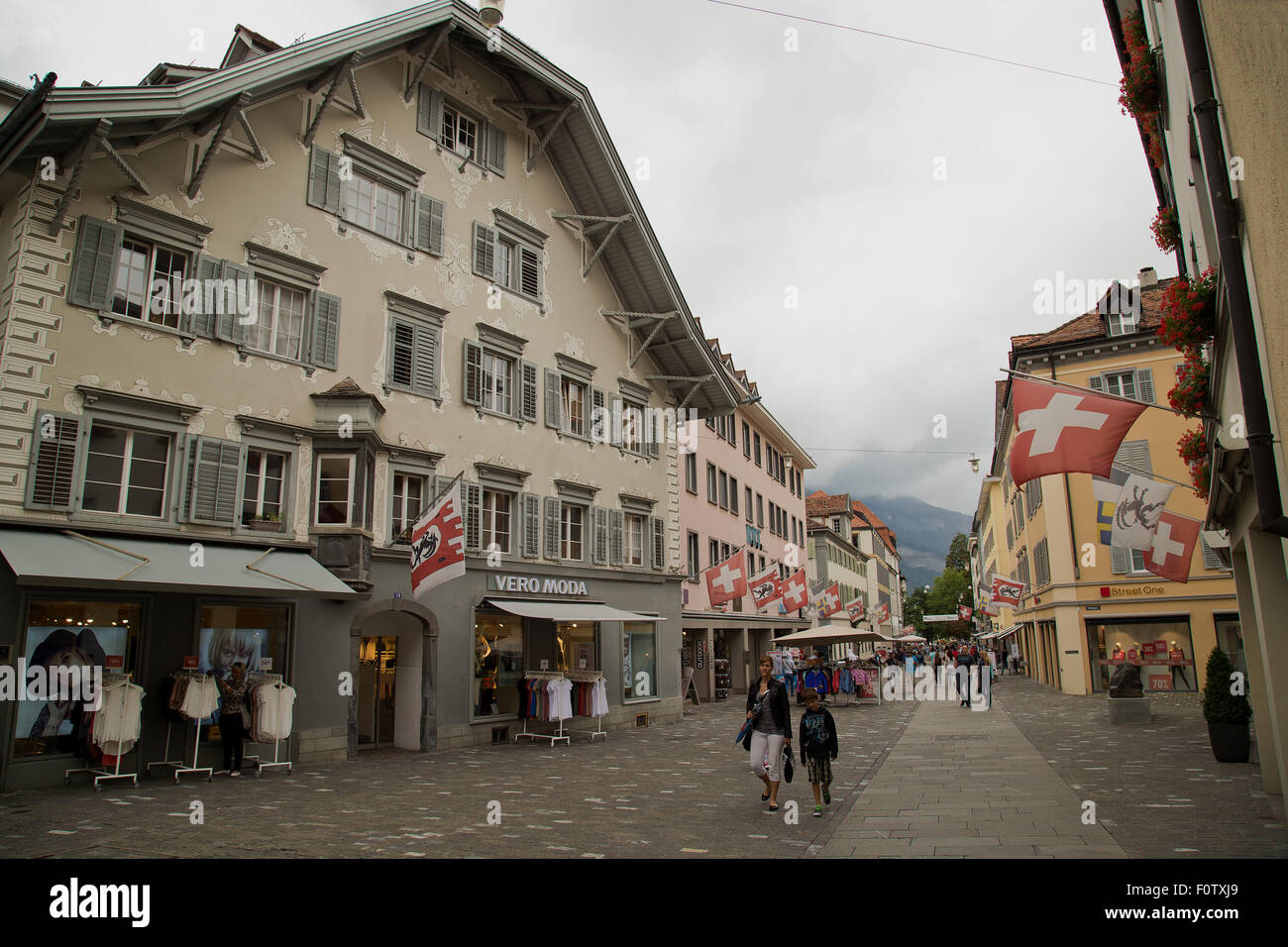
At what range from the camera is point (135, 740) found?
12469 mm

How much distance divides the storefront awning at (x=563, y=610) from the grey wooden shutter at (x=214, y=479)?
6063mm

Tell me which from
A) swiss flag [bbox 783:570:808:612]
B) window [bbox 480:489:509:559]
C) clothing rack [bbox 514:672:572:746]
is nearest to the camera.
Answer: clothing rack [bbox 514:672:572:746]

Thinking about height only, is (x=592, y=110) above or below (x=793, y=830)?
above

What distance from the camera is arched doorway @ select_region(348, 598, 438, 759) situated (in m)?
17.2

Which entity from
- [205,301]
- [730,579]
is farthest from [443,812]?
[730,579]

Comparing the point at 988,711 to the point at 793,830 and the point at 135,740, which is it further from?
the point at 135,740

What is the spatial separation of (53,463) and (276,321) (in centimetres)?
472

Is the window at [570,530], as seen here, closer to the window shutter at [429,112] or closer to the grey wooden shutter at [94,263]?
the window shutter at [429,112]

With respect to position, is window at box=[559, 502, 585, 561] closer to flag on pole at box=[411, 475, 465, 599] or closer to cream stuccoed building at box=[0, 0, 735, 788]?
cream stuccoed building at box=[0, 0, 735, 788]

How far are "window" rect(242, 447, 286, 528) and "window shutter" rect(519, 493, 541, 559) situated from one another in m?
6.06

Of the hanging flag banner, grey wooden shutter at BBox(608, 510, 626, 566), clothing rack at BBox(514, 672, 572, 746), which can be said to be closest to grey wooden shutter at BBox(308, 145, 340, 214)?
grey wooden shutter at BBox(608, 510, 626, 566)

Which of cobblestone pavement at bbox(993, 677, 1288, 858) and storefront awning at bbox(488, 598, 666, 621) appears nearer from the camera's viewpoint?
cobblestone pavement at bbox(993, 677, 1288, 858)

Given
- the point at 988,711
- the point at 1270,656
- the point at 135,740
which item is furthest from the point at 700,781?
the point at 988,711

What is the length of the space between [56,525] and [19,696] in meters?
2.38
